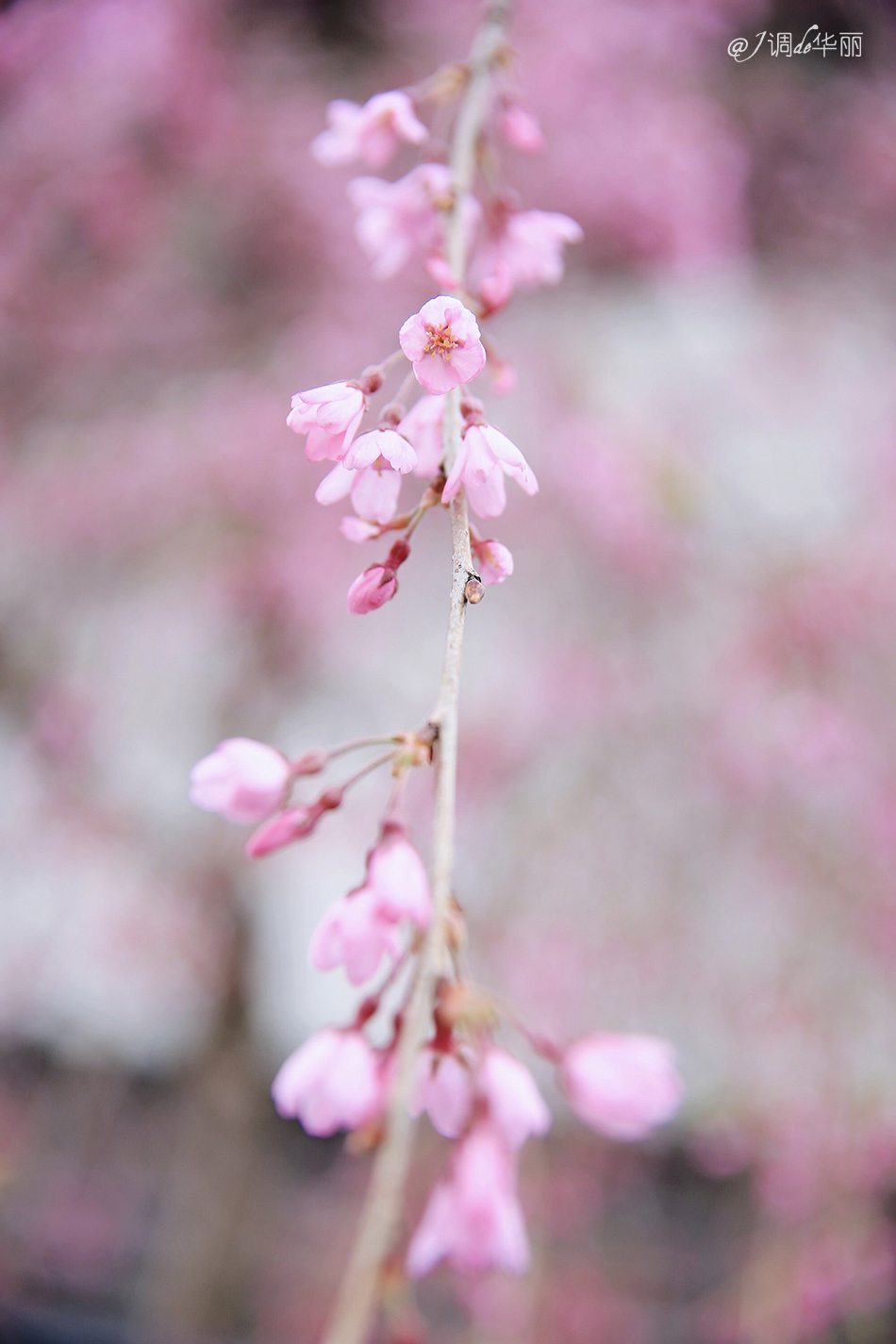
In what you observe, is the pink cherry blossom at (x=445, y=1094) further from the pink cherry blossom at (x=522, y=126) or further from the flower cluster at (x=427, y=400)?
the pink cherry blossom at (x=522, y=126)

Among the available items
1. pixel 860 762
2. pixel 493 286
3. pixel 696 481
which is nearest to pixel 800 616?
pixel 860 762

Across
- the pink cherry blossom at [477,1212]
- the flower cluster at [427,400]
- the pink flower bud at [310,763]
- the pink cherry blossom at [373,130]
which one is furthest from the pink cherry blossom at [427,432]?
the pink cherry blossom at [477,1212]

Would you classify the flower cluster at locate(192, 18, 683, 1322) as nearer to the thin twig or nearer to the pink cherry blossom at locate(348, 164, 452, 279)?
the thin twig

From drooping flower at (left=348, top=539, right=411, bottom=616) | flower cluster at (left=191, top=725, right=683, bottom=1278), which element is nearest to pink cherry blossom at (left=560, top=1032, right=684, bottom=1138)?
flower cluster at (left=191, top=725, right=683, bottom=1278)

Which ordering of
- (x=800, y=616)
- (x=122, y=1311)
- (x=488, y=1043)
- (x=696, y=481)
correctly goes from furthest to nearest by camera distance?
(x=696, y=481) → (x=122, y=1311) → (x=800, y=616) → (x=488, y=1043)

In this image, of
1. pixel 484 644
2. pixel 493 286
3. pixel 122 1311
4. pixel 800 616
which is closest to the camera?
pixel 493 286

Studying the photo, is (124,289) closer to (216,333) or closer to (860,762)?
(216,333)

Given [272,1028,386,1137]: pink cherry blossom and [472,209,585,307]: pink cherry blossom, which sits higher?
[472,209,585,307]: pink cherry blossom
